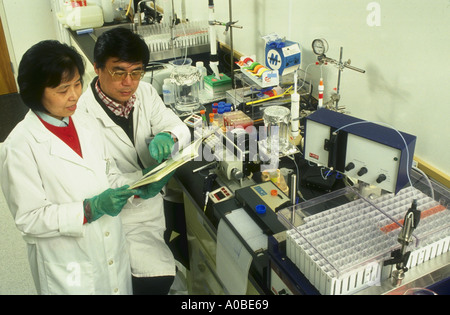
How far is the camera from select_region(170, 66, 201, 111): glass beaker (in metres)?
2.54

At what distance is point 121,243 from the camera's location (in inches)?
70.7

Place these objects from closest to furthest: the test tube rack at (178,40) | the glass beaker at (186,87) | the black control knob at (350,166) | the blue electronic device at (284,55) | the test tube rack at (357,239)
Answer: the test tube rack at (357,239), the black control knob at (350,166), the blue electronic device at (284,55), the glass beaker at (186,87), the test tube rack at (178,40)

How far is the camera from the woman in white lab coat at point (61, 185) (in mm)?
1493

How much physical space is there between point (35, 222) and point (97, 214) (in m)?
0.22

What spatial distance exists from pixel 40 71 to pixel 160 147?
617 millimetres

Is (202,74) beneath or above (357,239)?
above

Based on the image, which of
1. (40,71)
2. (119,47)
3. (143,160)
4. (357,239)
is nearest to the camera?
(357,239)

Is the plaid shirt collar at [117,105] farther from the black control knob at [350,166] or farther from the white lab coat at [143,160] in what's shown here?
the black control knob at [350,166]

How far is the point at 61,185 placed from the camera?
1587mm

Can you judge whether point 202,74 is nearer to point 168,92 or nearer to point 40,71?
point 168,92

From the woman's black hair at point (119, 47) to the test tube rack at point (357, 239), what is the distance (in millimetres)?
1001

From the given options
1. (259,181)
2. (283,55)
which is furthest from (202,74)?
(259,181)

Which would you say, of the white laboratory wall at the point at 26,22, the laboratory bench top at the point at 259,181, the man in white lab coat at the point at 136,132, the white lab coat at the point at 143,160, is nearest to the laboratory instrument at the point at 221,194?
the laboratory bench top at the point at 259,181

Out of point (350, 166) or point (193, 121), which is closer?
point (350, 166)
